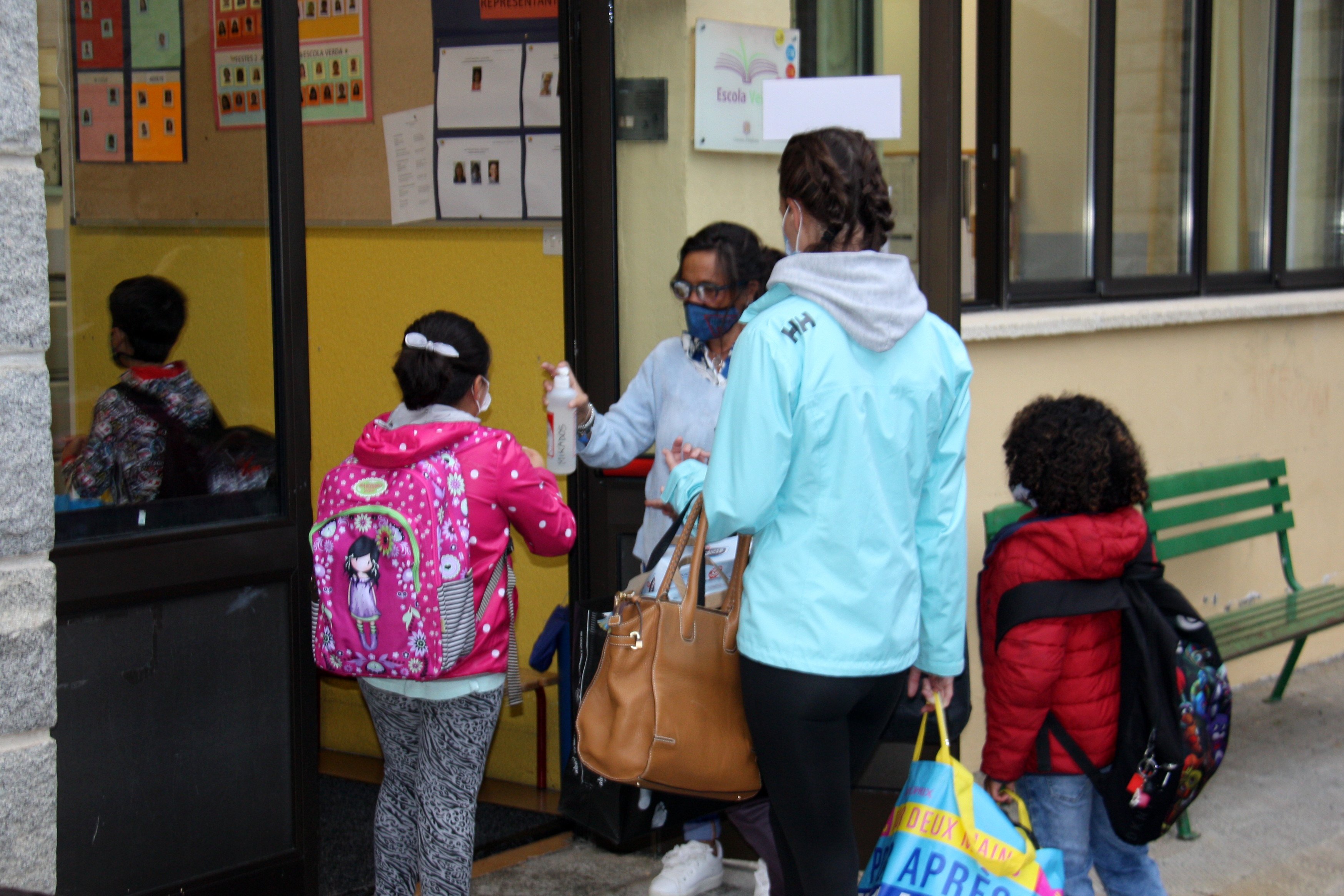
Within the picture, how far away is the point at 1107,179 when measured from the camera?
5664 mm

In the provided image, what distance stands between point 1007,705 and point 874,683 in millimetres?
678

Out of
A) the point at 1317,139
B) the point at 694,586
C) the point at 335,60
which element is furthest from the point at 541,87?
the point at 1317,139

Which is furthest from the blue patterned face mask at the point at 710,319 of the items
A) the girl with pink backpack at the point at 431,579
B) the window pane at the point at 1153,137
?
the window pane at the point at 1153,137

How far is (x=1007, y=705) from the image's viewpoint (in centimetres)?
305

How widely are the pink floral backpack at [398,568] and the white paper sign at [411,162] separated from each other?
202 centimetres

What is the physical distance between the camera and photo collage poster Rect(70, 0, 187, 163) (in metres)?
3.12

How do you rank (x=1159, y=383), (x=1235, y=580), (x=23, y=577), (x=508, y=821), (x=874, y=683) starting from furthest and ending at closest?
1. (x=1235, y=580)
2. (x=1159, y=383)
3. (x=508, y=821)
4. (x=23, y=577)
5. (x=874, y=683)

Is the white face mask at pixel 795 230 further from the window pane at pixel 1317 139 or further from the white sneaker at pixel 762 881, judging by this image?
the window pane at pixel 1317 139

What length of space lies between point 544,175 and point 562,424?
4.96 feet

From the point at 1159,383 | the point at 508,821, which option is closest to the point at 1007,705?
the point at 508,821

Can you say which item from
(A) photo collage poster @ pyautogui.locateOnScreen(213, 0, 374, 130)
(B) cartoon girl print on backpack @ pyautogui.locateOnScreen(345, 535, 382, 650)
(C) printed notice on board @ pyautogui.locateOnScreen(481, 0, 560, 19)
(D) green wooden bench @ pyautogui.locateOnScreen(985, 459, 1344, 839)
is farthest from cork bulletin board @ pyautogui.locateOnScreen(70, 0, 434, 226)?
(D) green wooden bench @ pyautogui.locateOnScreen(985, 459, 1344, 839)

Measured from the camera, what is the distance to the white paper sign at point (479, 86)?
178 inches

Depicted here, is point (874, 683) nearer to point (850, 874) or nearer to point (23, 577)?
point (850, 874)

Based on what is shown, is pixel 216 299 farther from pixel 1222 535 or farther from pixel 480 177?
pixel 1222 535
